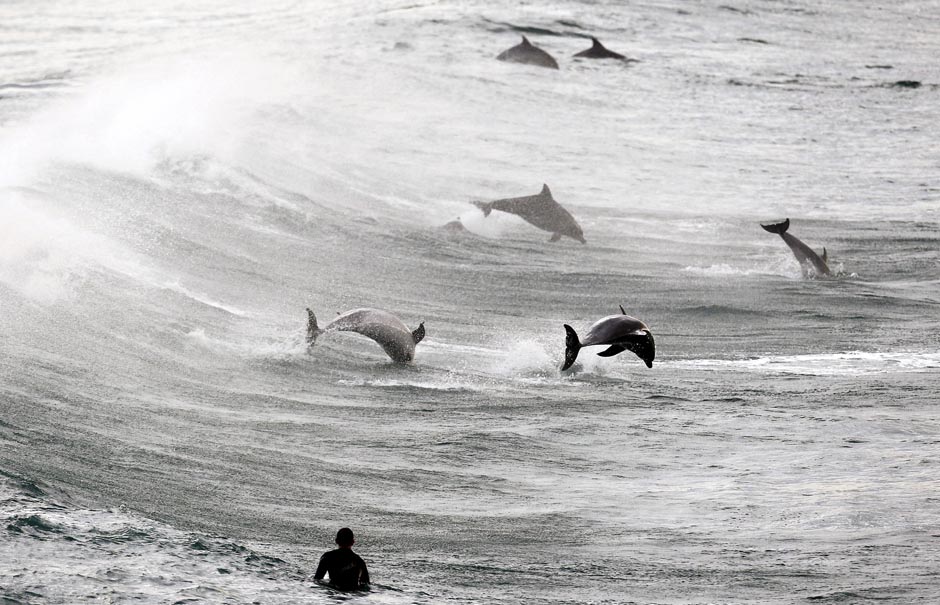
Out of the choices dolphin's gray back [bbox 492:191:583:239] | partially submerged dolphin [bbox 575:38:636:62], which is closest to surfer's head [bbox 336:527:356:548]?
dolphin's gray back [bbox 492:191:583:239]

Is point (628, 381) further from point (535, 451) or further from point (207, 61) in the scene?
point (207, 61)

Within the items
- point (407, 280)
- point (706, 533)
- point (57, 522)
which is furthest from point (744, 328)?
point (57, 522)

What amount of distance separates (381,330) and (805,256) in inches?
372

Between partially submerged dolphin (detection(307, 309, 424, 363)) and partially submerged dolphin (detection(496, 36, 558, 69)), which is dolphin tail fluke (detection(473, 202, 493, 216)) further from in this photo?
partially submerged dolphin (detection(496, 36, 558, 69))

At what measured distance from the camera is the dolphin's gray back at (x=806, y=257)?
2345cm

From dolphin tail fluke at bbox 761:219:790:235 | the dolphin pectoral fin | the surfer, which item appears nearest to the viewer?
the surfer

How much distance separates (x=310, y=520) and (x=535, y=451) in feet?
10.3

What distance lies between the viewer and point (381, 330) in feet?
56.5

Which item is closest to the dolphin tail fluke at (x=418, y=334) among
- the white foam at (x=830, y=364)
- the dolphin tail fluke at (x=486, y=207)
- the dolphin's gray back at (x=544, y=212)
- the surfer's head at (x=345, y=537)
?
the white foam at (x=830, y=364)

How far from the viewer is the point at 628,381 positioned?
56.2 ft

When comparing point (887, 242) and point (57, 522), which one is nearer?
point (57, 522)

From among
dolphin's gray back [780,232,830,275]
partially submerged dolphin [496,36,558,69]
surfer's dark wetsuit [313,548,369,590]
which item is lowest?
surfer's dark wetsuit [313,548,369,590]

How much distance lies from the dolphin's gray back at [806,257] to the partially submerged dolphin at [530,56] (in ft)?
63.8

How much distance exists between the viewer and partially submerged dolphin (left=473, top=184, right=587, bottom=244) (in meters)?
25.8
